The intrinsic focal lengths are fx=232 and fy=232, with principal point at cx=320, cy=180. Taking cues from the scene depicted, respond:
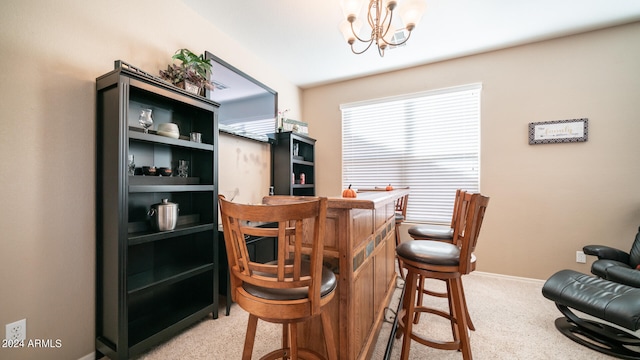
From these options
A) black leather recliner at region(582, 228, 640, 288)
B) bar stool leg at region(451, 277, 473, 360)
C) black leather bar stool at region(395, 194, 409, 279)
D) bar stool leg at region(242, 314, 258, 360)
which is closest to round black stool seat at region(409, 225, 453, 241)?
black leather bar stool at region(395, 194, 409, 279)

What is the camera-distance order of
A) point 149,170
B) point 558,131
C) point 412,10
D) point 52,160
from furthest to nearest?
1. point 558,131
2. point 149,170
3. point 412,10
4. point 52,160

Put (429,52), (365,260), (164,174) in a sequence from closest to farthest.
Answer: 1. (365,260)
2. (164,174)
3. (429,52)

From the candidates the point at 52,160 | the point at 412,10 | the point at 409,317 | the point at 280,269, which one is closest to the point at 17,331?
the point at 52,160

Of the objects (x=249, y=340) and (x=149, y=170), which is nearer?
(x=249, y=340)

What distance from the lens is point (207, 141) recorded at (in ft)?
7.09

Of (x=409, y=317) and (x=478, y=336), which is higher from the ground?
(x=409, y=317)

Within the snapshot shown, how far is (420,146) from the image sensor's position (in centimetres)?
350

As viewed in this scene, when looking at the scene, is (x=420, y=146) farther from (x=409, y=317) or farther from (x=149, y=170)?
(x=149, y=170)

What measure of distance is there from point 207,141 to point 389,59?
2689mm

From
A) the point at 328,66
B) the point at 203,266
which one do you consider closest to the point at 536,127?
the point at 328,66

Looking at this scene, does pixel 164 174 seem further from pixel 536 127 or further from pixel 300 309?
pixel 536 127

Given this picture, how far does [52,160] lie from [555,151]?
4707mm

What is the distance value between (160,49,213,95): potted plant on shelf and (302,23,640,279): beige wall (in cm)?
306

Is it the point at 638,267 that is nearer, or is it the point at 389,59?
the point at 638,267
